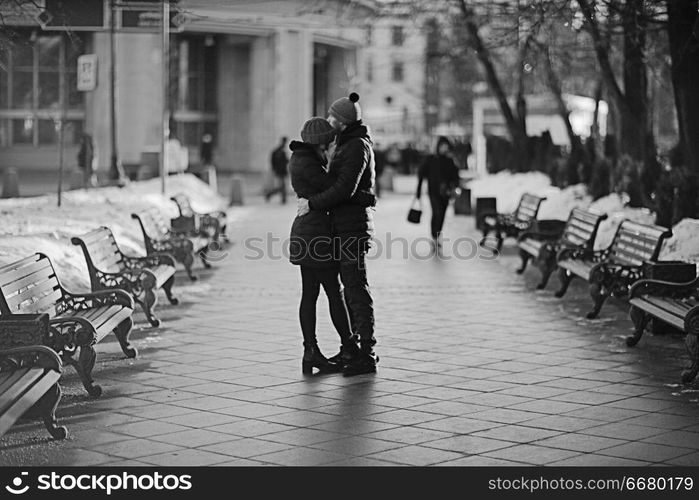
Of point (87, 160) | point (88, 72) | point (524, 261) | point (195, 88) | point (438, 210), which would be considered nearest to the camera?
point (524, 261)

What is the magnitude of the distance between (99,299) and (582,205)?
509 inches

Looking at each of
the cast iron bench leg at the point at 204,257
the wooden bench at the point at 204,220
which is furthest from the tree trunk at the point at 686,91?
the wooden bench at the point at 204,220

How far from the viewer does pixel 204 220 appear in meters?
19.2

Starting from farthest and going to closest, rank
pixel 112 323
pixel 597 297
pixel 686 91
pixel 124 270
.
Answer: pixel 686 91, pixel 597 297, pixel 124 270, pixel 112 323

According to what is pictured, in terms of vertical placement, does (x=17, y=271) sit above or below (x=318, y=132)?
below

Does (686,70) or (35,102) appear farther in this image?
(35,102)

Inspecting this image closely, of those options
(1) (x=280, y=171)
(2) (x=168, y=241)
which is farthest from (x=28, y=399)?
(1) (x=280, y=171)

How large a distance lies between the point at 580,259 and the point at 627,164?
6.21 m

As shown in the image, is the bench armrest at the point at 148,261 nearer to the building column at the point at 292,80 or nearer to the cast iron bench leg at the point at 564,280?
the cast iron bench leg at the point at 564,280

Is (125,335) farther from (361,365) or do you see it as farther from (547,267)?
(547,267)

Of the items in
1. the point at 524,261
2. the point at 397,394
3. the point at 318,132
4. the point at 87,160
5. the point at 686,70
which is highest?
the point at 686,70
